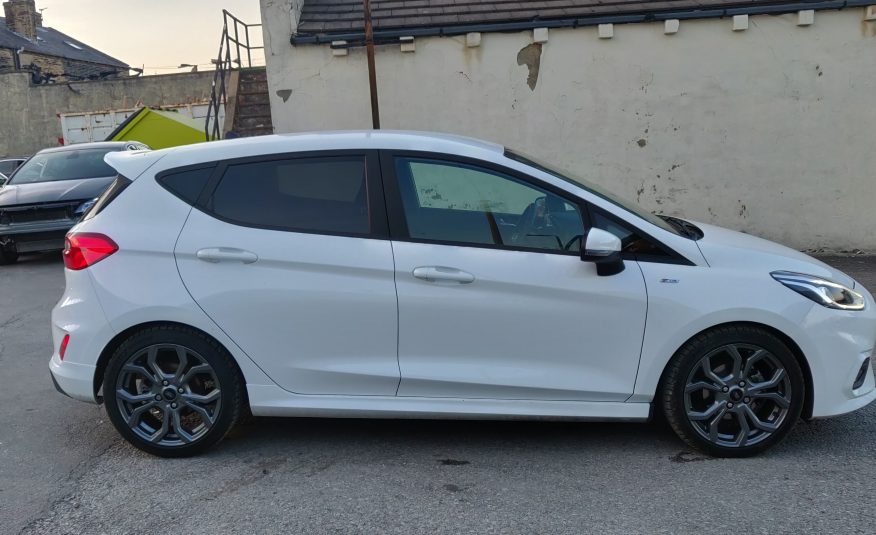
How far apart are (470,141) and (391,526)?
2.18 metres

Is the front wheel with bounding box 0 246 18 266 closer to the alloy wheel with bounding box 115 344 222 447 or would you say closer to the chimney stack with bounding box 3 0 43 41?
the alloy wheel with bounding box 115 344 222 447

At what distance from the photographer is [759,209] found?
9984 mm

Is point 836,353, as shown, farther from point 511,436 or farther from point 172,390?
point 172,390

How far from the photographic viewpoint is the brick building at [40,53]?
1412 inches

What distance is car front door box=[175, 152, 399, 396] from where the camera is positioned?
369cm

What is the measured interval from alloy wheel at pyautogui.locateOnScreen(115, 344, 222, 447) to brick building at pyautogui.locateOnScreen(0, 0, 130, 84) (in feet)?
114

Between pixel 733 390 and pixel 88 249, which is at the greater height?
pixel 88 249

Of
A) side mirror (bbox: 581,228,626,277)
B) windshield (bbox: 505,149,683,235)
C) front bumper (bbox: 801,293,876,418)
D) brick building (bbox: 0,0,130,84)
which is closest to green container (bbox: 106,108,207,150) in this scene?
windshield (bbox: 505,149,683,235)

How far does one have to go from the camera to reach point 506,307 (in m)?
3.64

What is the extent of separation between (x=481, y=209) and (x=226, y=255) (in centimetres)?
136

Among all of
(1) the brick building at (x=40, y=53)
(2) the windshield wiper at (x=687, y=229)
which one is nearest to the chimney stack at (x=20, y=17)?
(1) the brick building at (x=40, y=53)

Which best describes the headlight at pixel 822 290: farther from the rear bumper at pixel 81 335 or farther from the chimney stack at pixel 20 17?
the chimney stack at pixel 20 17

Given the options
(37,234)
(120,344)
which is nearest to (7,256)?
(37,234)

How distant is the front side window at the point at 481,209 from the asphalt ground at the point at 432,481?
1168 mm
